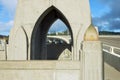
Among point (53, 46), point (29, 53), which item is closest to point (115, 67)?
point (29, 53)

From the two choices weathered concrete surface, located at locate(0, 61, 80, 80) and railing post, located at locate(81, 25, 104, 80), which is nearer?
railing post, located at locate(81, 25, 104, 80)

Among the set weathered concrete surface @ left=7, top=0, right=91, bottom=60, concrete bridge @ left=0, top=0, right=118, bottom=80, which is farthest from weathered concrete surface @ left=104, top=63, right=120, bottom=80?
weathered concrete surface @ left=7, top=0, right=91, bottom=60

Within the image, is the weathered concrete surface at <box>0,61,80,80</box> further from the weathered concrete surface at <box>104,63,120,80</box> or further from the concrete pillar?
the weathered concrete surface at <box>104,63,120,80</box>

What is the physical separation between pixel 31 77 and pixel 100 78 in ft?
6.72

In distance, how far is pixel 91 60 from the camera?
7.07 m

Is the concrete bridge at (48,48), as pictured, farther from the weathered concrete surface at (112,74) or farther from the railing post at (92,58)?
the weathered concrete surface at (112,74)

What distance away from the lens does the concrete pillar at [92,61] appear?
7031 millimetres

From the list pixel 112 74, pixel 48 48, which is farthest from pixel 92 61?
pixel 48 48

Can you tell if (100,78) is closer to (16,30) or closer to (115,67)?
(115,67)

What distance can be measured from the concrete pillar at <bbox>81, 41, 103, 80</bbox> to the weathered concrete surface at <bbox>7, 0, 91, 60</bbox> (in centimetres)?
767

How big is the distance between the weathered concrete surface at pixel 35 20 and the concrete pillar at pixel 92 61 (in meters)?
7.67

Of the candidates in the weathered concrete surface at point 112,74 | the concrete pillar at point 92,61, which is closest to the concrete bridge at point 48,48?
the concrete pillar at point 92,61

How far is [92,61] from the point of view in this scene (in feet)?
23.2

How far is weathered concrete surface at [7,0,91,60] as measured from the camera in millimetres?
14930
